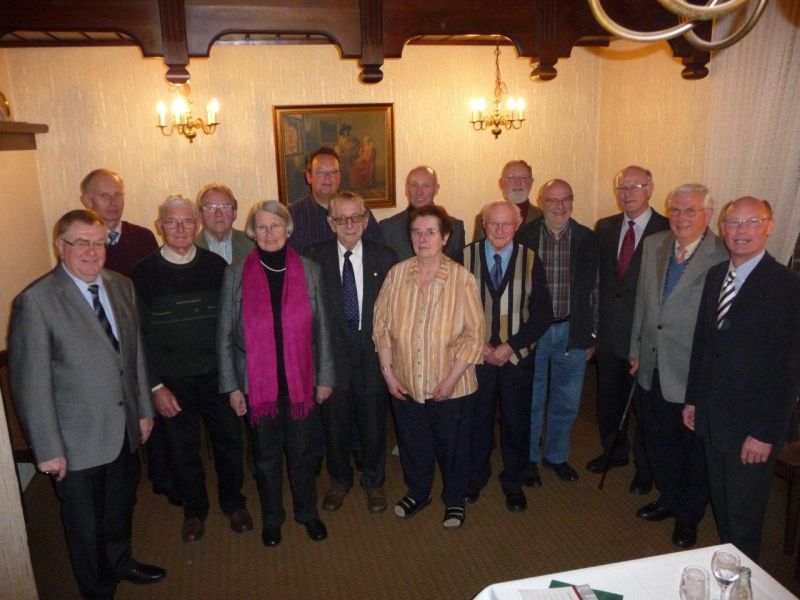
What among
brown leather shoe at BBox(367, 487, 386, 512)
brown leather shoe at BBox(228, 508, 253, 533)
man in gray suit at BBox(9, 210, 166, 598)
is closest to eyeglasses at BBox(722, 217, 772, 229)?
brown leather shoe at BBox(367, 487, 386, 512)

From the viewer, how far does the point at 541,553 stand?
2924mm

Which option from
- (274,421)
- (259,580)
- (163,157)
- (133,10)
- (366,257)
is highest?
(133,10)

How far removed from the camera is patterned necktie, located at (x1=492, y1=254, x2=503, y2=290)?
306 cm

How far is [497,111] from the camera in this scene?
5.86 m

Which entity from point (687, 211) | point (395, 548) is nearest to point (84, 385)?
point (395, 548)

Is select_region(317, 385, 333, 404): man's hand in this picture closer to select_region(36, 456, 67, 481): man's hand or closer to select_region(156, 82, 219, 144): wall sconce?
select_region(36, 456, 67, 481): man's hand

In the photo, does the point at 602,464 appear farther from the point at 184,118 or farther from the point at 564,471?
the point at 184,118

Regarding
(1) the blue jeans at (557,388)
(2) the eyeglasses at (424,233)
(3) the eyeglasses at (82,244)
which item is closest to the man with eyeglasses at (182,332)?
(3) the eyeglasses at (82,244)

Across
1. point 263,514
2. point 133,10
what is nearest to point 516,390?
point 263,514

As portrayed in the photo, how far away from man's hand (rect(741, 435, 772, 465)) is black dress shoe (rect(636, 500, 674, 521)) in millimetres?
937

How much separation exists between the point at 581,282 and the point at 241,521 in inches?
90.3

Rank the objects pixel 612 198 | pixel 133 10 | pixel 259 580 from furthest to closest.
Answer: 1. pixel 612 198
2. pixel 133 10
3. pixel 259 580

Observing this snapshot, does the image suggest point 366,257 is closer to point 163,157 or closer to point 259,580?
point 259,580

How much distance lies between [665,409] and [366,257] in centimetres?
170
